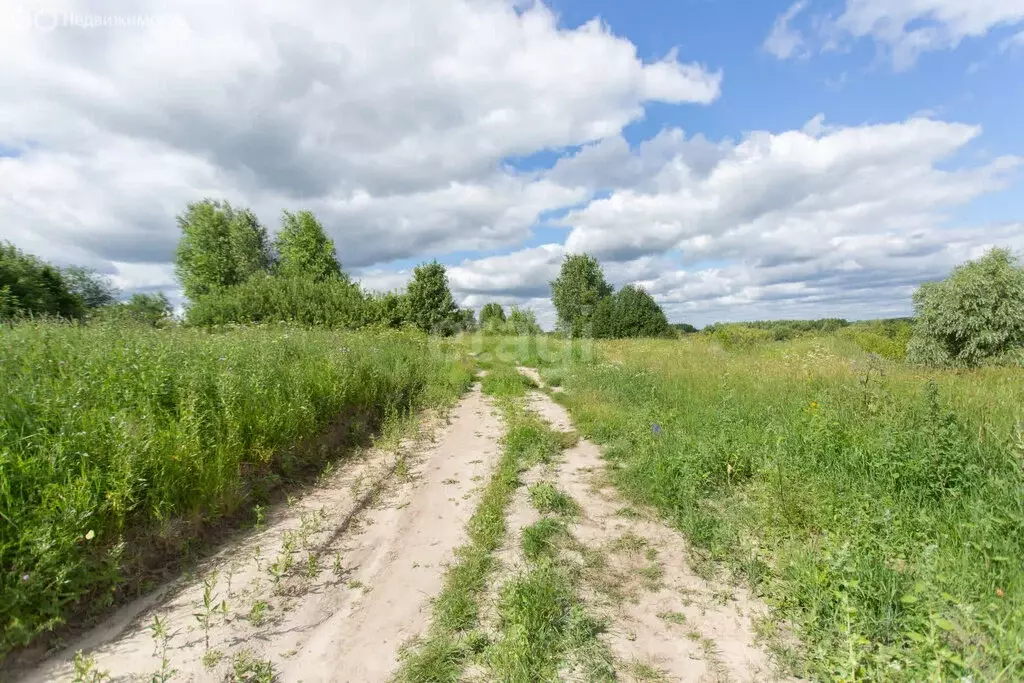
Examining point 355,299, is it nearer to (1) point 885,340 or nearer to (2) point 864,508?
(2) point 864,508

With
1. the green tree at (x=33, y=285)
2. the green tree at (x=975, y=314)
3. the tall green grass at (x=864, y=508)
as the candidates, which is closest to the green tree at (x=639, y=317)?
the green tree at (x=975, y=314)

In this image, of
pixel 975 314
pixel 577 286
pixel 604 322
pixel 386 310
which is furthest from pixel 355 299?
pixel 577 286

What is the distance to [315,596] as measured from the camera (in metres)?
3.01

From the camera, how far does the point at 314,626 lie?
270cm

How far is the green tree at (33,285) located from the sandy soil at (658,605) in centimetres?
2330

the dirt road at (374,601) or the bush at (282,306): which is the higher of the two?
the bush at (282,306)

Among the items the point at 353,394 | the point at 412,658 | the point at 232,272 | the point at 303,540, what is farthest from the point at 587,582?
the point at 232,272

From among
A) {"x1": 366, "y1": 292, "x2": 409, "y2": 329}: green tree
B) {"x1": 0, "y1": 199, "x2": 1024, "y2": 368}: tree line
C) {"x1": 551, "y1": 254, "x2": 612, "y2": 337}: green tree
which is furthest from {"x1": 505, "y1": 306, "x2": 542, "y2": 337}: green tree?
{"x1": 551, "y1": 254, "x2": 612, "y2": 337}: green tree

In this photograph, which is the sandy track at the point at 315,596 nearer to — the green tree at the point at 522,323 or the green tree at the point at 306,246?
the green tree at the point at 522,323

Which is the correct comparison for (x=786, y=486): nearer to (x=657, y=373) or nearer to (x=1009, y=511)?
(x=1009, y=511)

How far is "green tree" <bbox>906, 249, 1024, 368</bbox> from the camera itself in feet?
34.9

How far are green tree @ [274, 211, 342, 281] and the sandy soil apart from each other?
36.1 meters

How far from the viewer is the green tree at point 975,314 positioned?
10.6 m

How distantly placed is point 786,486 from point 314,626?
4103 mm
